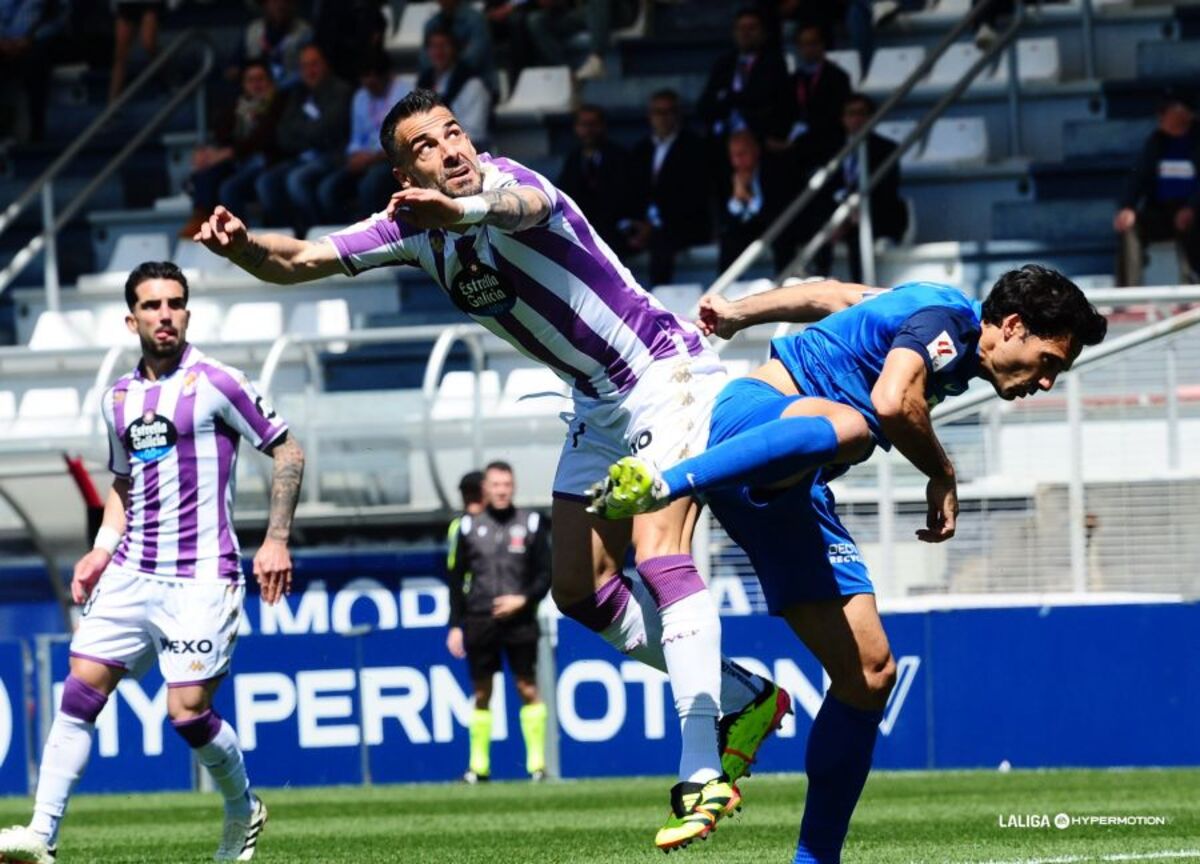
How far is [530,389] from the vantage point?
1597cm

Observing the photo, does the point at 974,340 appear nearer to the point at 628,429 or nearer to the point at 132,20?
the point at 628,429

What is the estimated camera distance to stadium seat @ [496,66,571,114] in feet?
65.6

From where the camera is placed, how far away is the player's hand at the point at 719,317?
24.2ft

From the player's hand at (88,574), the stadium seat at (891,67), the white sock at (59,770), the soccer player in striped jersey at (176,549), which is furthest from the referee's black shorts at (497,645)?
the stadium seat at (891,67)

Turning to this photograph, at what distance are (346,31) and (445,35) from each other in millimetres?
1575

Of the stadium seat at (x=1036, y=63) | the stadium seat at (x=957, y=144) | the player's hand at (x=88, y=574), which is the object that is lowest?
the player's hand at (x=88, y=574)

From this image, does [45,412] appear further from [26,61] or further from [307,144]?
[26,61]

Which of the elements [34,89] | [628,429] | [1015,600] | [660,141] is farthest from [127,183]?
[628,429]

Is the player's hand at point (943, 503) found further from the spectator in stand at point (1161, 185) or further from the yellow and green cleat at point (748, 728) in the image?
the spectator in stand at point (1161, 185)

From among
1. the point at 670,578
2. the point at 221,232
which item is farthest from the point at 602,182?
the point at 221,232

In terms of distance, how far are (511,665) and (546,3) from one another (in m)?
7.64

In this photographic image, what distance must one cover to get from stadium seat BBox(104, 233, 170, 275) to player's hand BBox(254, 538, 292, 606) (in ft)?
38.1

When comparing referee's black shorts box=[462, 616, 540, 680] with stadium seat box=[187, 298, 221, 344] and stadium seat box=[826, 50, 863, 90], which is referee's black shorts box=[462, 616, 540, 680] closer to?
stadium seat box=[187, 298, 221, 344]

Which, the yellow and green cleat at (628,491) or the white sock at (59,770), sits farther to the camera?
the white sock at (59,770)
